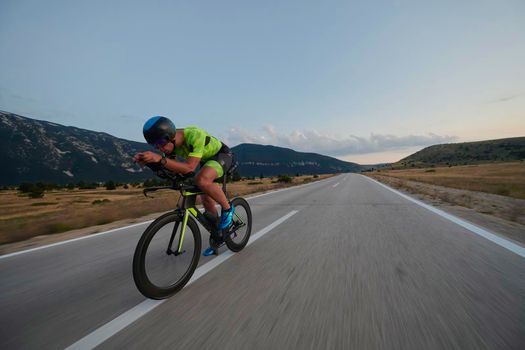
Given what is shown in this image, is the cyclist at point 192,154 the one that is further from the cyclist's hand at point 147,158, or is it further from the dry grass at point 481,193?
the dry grass at point 481,193

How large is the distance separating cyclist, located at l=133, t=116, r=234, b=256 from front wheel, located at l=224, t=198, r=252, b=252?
271 millimetres

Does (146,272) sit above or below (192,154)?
below

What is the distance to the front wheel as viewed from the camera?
402 cm

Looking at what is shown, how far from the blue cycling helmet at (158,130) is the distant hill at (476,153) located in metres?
165

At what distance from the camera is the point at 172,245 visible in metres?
3.01

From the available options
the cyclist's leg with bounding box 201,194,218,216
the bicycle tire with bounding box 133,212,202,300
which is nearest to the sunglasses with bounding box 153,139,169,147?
the bicycle tire with bounding box 133,212,202,300

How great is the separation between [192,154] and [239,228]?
1.68 metres

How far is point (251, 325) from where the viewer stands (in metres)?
2.00

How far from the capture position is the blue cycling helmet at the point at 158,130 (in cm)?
292

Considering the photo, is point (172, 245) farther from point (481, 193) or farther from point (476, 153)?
point (476, 153)

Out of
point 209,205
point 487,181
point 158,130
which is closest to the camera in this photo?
point 158,130

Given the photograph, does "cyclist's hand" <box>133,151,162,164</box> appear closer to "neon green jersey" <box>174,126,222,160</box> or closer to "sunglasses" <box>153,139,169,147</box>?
"sunglasses" <box>153,139,169,147</box>

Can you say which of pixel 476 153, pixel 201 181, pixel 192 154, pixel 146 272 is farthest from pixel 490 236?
pixel 476 153

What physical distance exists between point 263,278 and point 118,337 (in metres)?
1.50
